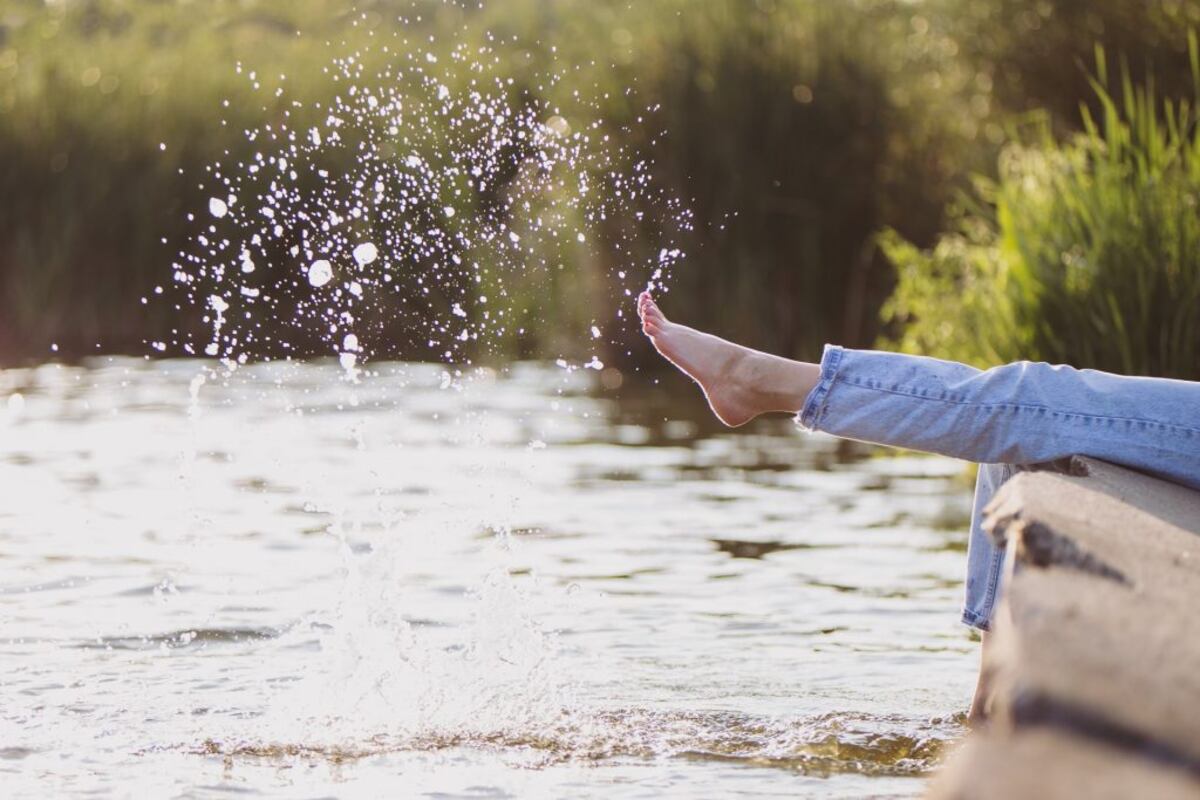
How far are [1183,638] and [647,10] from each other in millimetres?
10390

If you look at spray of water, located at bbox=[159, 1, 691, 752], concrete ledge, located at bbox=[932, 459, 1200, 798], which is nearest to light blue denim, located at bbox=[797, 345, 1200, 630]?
concrete ledge, located at bbox=[932, 459, 1200, 798]

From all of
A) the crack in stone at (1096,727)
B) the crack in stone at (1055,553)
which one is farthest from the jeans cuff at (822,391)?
the crack in stone at (1096,727)

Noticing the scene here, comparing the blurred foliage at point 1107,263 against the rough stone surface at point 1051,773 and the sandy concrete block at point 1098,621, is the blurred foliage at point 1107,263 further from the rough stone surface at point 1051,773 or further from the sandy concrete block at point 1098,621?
the rough stone surface at point 1051,773

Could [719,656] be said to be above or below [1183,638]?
below

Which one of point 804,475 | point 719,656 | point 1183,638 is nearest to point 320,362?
point 804,475

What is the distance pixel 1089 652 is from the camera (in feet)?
6.14

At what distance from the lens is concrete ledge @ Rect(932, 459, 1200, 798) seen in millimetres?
1676

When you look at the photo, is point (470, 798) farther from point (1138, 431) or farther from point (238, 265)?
point (238, 265)

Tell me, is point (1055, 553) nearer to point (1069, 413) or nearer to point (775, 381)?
point (1069, 413)

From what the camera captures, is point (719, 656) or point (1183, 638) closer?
point (1183, 638)

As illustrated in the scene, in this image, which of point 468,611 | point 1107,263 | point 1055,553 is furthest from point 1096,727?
point 1107,263

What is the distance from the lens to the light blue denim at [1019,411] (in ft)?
10.2

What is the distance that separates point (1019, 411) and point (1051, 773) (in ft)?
5.19

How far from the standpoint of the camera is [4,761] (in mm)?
3312
